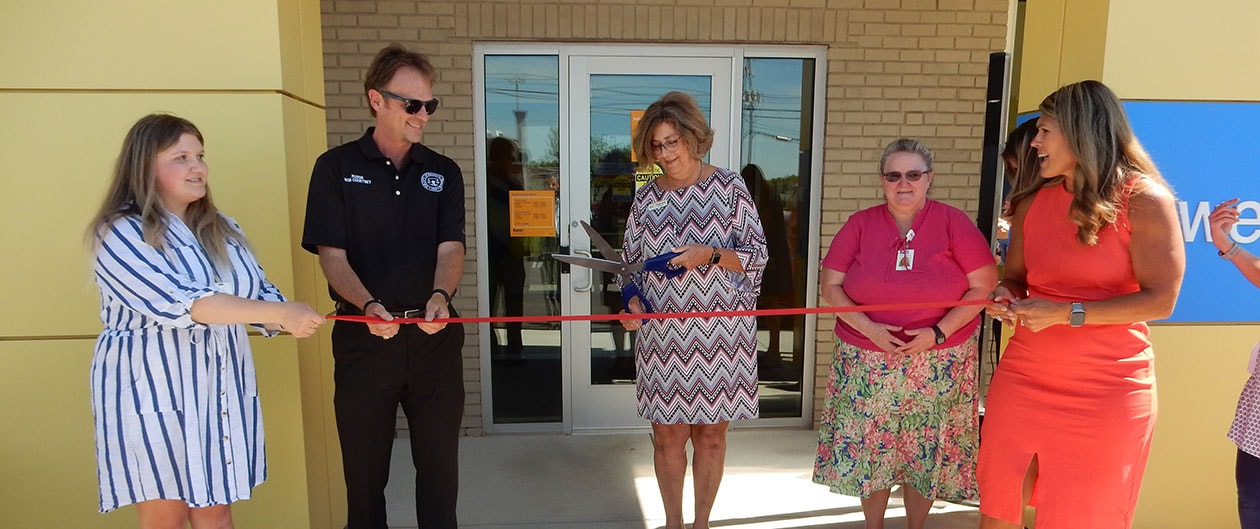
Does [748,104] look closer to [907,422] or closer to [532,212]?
[532,212]

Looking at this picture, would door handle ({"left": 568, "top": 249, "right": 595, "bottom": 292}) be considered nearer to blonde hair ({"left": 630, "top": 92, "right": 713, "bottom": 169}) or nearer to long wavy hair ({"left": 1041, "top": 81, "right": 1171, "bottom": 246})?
blonde hair ({"left": 630, "top": 92, "right": 713, "bottom": 169})

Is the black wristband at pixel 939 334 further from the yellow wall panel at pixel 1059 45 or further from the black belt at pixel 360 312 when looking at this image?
the black belt at pixel 360 312

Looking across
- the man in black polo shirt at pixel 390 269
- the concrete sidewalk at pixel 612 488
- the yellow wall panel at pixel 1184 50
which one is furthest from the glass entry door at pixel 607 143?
the yellow wall panel at pixel 1184 50

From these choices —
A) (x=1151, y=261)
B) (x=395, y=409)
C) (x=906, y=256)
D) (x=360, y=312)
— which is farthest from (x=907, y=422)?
(x=360, y=312)

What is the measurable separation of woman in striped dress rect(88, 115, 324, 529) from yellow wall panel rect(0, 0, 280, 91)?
2.18 ft

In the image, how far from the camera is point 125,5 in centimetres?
258

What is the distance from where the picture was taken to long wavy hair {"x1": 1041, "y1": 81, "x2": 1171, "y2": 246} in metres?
2.07

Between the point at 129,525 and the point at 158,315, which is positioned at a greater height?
the point at 158,315

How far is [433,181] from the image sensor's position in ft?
8.54

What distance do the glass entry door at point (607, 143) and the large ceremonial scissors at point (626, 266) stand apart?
5.19 feet

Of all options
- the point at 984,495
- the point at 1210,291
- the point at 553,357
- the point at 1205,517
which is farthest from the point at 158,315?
the point at 1205,517

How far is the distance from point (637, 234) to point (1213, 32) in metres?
2.41

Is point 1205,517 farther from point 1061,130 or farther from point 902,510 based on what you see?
point 1061,130

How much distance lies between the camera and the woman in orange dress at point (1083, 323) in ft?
6.80
